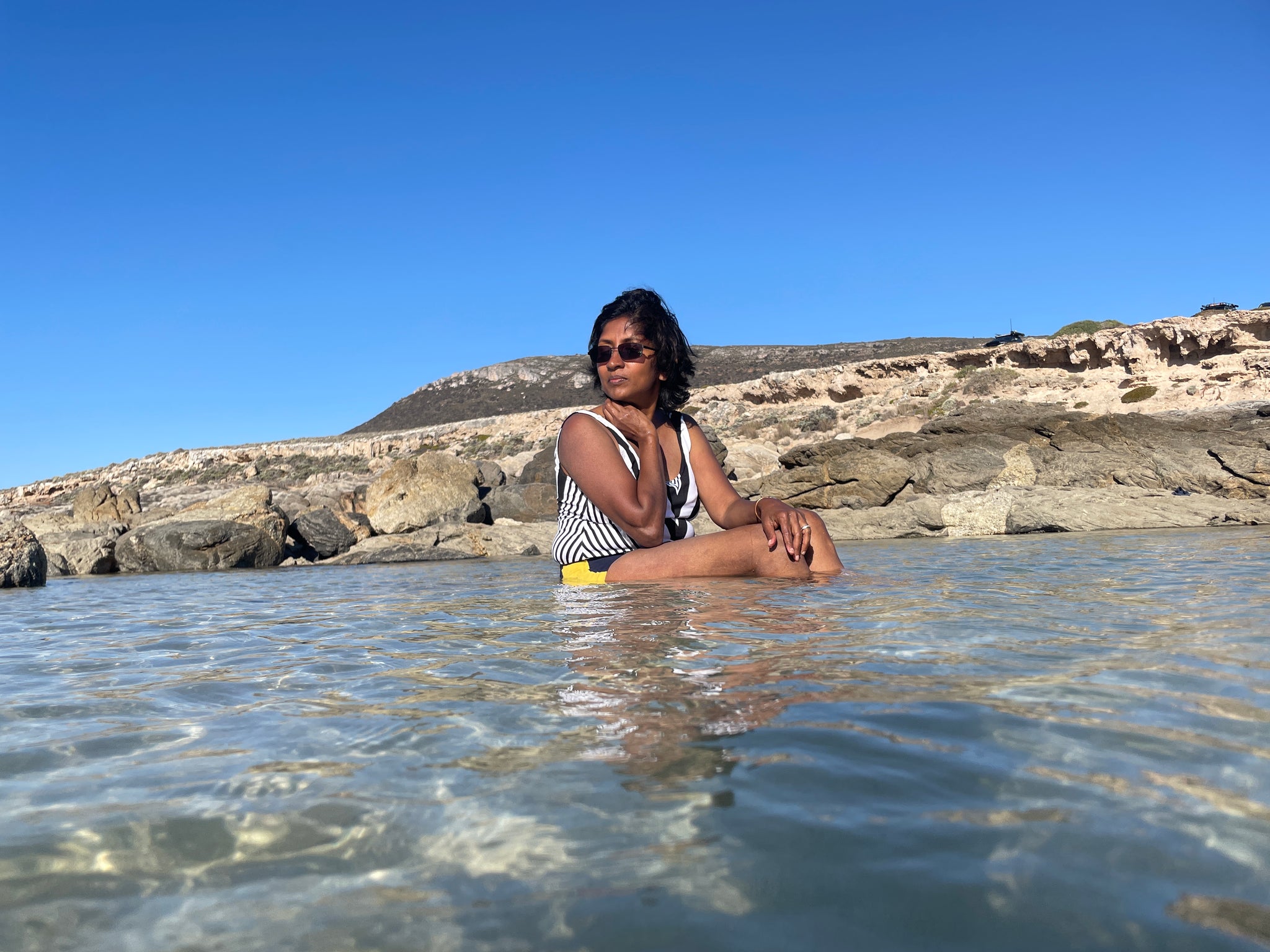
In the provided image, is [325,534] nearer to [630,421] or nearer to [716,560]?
[630,421]

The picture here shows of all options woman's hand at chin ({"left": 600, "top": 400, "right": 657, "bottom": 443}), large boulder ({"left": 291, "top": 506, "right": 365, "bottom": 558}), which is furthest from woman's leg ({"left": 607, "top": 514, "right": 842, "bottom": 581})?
large boulder ({"left": 291, "top": 506, "right": 365, "bottom": 558})

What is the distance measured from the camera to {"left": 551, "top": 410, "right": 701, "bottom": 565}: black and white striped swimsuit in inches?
169

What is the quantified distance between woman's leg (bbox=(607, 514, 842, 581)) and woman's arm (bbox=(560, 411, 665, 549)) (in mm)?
130

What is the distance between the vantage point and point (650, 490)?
402 cm

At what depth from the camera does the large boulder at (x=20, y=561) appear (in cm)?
751

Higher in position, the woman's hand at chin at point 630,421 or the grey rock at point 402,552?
the woman's hand at chin at point 630,421

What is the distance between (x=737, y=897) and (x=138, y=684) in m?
1.97

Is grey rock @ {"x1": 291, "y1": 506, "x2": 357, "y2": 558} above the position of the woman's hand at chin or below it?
below

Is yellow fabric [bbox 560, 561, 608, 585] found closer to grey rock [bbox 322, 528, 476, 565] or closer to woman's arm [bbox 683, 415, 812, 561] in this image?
woman's arm [bbox 683, 415, 812, 561]

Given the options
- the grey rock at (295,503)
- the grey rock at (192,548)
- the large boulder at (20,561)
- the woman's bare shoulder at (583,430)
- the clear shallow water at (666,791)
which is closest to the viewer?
the clear shallow water at (666,791)

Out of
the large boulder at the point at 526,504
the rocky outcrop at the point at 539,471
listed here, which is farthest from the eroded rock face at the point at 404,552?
the rocky outcrop at the point at 539,471

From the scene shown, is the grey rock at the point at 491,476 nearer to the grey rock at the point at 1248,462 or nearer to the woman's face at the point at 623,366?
the grey rock at the point at 1248,462

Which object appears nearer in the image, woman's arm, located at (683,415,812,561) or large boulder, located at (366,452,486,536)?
woman's arm, located at (683,415,812,561)

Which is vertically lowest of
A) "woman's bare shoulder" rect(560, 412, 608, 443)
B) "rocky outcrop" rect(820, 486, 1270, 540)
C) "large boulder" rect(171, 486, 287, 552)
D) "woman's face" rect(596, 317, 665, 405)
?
"rocky outcrop" rect(820, 486, 1270, 540)
